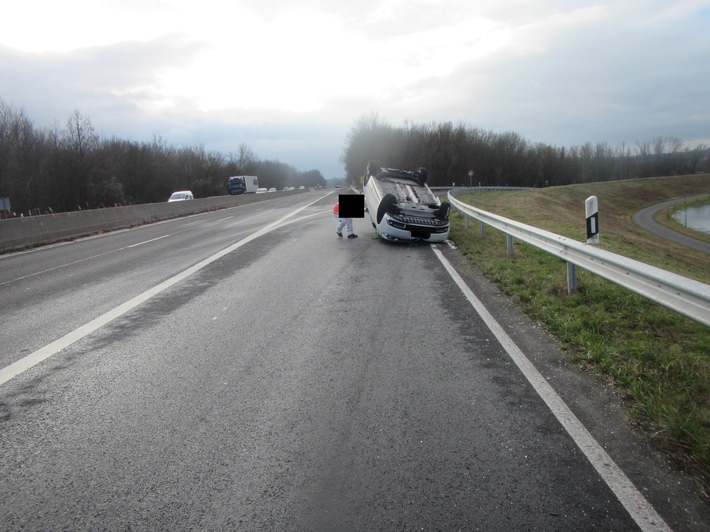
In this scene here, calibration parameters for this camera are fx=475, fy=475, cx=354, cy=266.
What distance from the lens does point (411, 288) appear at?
7691mm

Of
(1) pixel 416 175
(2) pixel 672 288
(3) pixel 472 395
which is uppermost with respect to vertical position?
(1) pixel 416 175

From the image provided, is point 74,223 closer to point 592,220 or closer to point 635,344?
point 592,220

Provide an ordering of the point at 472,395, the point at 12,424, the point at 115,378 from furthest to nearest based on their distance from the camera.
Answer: the point at 115,378 → the point at 472,395 → the point at 12,424

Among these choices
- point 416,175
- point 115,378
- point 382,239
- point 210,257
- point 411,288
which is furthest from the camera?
point 416,175

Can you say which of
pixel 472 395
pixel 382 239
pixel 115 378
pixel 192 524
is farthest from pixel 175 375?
pixel 382 239

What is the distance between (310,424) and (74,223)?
18.8 metres

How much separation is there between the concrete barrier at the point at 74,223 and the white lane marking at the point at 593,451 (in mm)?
16141

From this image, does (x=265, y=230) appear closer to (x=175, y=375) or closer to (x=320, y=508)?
(x=175, y=375)

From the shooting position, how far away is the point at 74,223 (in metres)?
18.6

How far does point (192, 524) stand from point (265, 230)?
14.7m

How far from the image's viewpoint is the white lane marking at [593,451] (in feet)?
7.90

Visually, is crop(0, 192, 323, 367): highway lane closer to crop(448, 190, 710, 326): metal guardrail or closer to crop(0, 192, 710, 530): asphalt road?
crop(0, 192, 710, 530): asphalt road

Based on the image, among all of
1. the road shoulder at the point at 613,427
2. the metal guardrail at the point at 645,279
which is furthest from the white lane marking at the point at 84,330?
the metal guardrail at the point at 645,279

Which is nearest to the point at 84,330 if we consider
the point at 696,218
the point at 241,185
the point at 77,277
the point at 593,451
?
the point at 77,277
